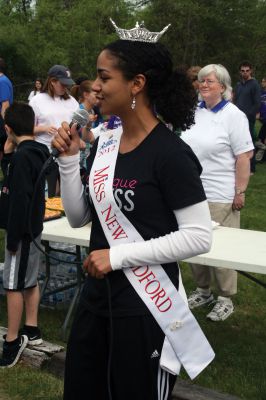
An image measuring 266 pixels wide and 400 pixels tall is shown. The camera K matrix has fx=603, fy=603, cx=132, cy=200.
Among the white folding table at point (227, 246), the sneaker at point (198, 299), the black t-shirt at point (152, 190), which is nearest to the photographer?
the black t-shirt at point (152, 190)

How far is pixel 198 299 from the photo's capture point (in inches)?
189

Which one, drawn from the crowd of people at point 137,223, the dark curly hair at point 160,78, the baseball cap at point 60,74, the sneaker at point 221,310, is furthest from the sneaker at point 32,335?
the baseball cap at point 60,74

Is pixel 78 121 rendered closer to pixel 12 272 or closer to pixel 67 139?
pixel 67 139

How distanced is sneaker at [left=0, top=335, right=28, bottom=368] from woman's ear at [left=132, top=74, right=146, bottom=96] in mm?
2256

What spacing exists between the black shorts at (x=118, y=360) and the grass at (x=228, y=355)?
1324mm

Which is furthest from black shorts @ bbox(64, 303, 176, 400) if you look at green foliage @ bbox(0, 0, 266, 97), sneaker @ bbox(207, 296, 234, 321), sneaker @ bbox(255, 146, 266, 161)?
green foliage @ bbox(0, 0, 266, 97)

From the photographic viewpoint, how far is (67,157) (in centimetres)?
212

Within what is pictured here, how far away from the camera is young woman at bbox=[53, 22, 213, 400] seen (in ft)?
6.28

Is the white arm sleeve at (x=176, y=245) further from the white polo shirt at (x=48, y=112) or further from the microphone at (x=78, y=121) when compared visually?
the white polo shirt at (x=48, y=112)

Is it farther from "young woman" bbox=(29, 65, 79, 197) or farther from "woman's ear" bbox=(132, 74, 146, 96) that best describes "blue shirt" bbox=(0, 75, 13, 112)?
"woman's ear" bbox=(132, 74, 146, 96)

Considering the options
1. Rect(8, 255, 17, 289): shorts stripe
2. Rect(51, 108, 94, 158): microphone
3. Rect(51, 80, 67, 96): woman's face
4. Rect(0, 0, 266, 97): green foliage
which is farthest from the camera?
Rect(0, 0, 266, 97): green foliage

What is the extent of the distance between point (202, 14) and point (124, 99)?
30490mm

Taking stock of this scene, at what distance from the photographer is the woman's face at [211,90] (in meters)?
4.23

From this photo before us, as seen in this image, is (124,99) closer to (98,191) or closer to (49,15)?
(98,191)
